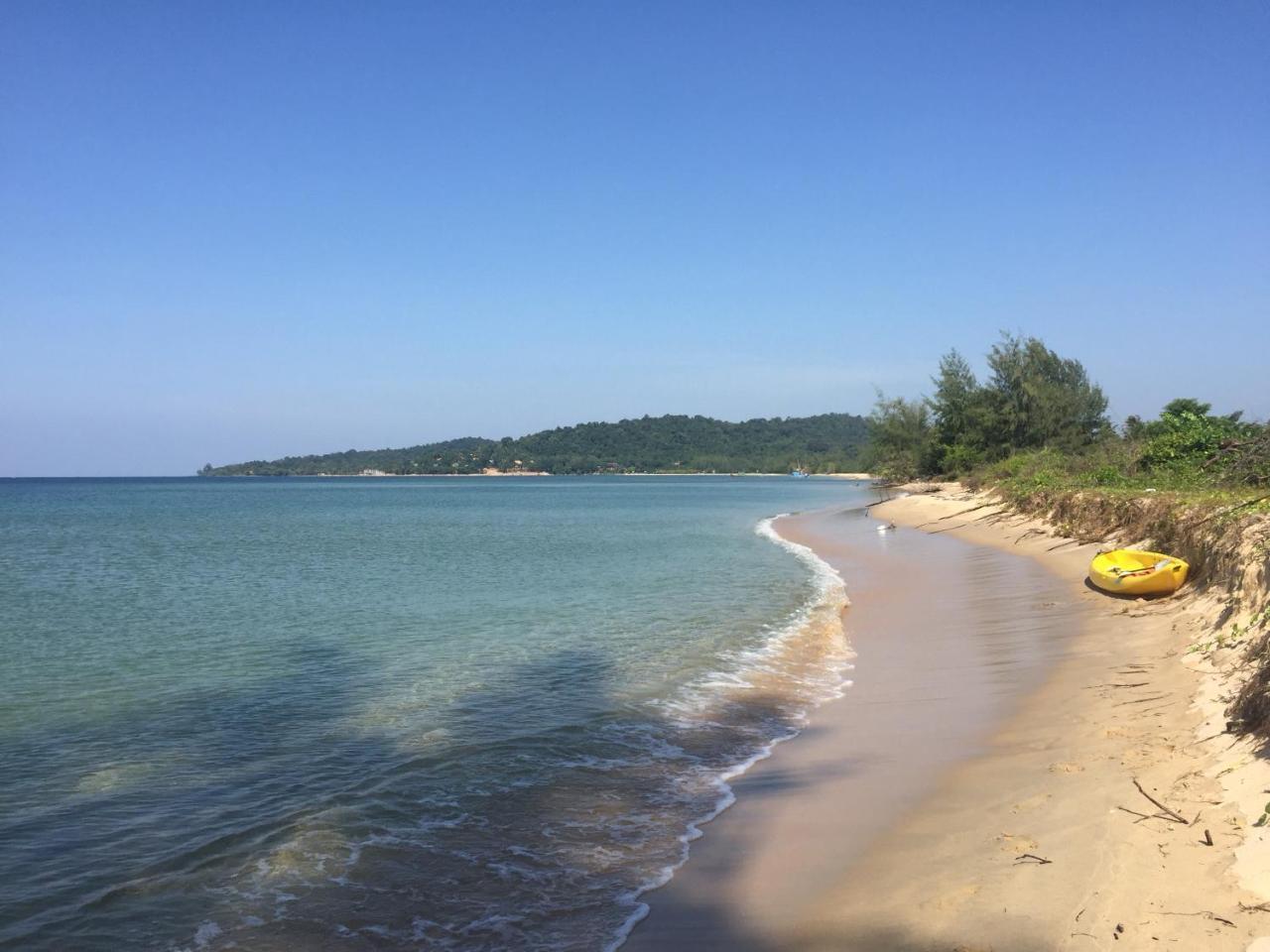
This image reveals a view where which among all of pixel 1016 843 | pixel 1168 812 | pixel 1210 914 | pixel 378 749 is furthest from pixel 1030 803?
pixel 378 749

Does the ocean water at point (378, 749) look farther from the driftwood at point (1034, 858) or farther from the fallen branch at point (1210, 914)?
the fallen branch at point (1210, 914)

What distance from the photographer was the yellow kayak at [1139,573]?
1273cm

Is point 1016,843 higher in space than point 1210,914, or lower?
lower

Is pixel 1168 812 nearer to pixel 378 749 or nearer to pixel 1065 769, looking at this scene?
pixel 1065 769

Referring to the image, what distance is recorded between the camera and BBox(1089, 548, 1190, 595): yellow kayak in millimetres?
12734

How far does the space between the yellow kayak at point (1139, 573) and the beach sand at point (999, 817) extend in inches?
29.8

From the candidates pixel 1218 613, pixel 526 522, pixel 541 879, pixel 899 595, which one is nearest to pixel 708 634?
pixel 899 595

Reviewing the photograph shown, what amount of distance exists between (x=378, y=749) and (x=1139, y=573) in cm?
1101

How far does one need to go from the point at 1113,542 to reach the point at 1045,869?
1628 centimetres

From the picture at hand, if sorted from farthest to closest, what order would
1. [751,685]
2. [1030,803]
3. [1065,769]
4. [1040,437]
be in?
[1040,437]
[751,685]
[1065,769]
[1030,803]

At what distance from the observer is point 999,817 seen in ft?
19.9

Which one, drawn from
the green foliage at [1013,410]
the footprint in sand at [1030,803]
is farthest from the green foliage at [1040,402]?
the footprint in sand at [1030,803]

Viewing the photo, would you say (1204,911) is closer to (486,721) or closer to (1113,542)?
(486,721)

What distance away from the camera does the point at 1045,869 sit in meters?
5.05
